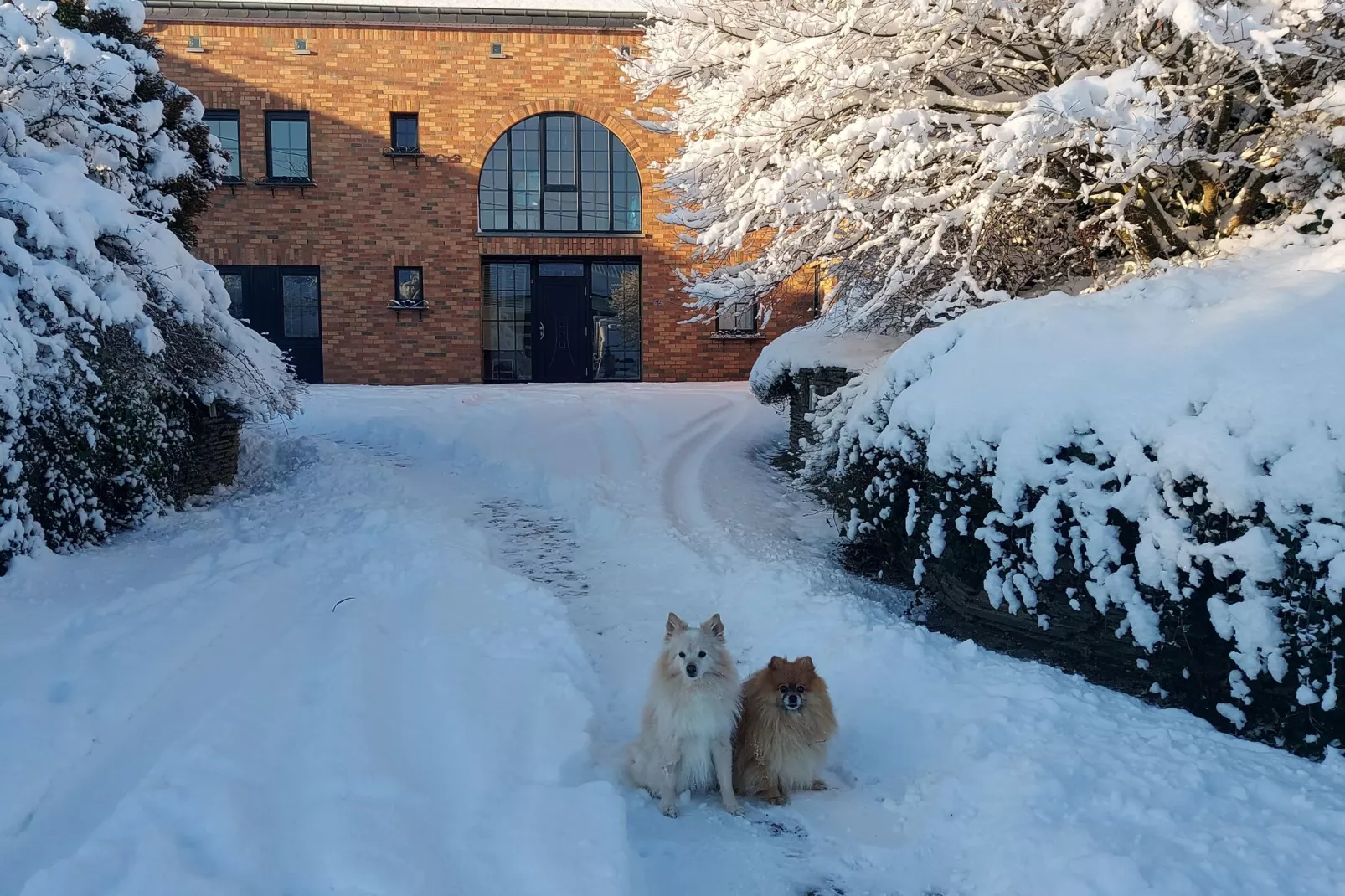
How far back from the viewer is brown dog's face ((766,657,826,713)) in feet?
14.0

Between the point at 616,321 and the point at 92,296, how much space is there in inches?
540

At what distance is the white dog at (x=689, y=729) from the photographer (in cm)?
412

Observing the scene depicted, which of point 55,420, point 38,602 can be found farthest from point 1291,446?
point 55,420

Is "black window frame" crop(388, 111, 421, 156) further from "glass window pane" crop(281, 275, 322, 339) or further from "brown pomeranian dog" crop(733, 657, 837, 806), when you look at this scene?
"brown pomeranian dog" crop(733, 657, 837, 806)

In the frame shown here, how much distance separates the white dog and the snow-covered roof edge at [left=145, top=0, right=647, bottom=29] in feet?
53.7

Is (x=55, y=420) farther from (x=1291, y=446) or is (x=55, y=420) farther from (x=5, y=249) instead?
(x=1291, y=446)

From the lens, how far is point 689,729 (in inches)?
162

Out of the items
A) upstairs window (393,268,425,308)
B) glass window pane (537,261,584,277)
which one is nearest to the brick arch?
glass window pane (537,261,584,277)

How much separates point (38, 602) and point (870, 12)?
22.9ft

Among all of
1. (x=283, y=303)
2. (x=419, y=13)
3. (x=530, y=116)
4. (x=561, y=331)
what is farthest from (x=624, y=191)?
(x=283, y=303)

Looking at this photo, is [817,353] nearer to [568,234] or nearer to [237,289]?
[568,234]

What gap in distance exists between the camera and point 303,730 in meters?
4.30

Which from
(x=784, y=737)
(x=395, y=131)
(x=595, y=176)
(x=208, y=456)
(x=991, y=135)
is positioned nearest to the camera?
(x=784, y=737)

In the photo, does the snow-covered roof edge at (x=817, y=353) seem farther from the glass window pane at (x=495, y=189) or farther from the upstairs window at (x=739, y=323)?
the glass window pane at (x=495, y=189)
